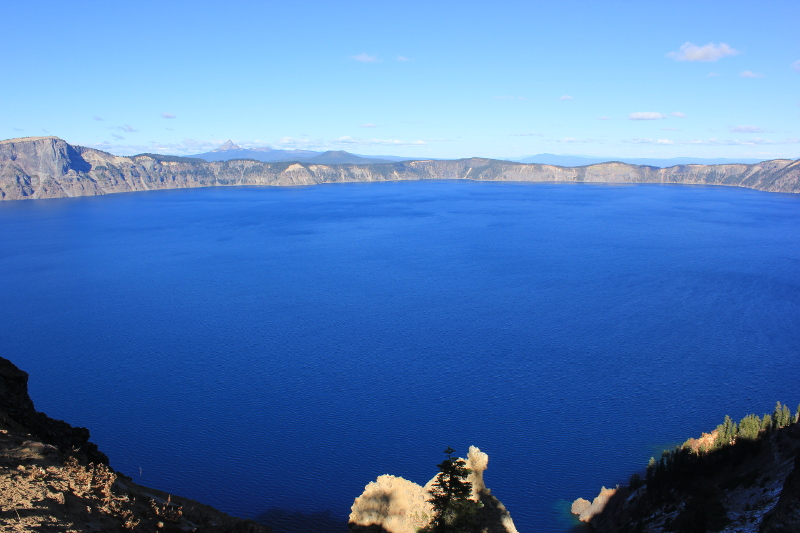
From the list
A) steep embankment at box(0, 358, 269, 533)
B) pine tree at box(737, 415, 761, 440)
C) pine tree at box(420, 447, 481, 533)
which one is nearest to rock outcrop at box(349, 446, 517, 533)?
pine tree at box(420, 447, 481, 533)

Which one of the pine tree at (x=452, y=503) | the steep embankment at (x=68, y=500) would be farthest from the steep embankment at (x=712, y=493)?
the steep embankment at (x=68, y=500)

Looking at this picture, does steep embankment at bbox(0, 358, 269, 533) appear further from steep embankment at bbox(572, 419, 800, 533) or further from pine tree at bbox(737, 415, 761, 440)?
pine tree at bbox(737, 415, 761, 440)

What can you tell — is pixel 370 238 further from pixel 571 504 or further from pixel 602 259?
pixel 571 504

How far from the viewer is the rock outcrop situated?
2044 centimetres

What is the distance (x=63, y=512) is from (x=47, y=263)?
85792 mm

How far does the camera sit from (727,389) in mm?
41031

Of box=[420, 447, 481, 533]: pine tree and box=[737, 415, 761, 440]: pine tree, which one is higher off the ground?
box=[420, 447, 481, 533]: pine tree

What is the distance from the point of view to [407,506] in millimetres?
21844

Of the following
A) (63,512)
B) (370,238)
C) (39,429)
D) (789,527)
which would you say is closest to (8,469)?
(63,512)

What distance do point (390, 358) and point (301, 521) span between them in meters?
19.9

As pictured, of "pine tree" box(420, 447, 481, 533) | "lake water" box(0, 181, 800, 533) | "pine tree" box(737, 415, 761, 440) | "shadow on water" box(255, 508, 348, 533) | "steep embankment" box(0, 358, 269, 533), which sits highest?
"steep embankment" box(0, 358, 269, 533)

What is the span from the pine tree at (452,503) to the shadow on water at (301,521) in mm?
9475

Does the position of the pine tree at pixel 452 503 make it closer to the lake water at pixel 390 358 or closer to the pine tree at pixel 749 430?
the lake water at pixel 390 358

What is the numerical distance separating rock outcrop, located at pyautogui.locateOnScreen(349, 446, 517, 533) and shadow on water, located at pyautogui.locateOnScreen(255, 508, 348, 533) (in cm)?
A: 417
